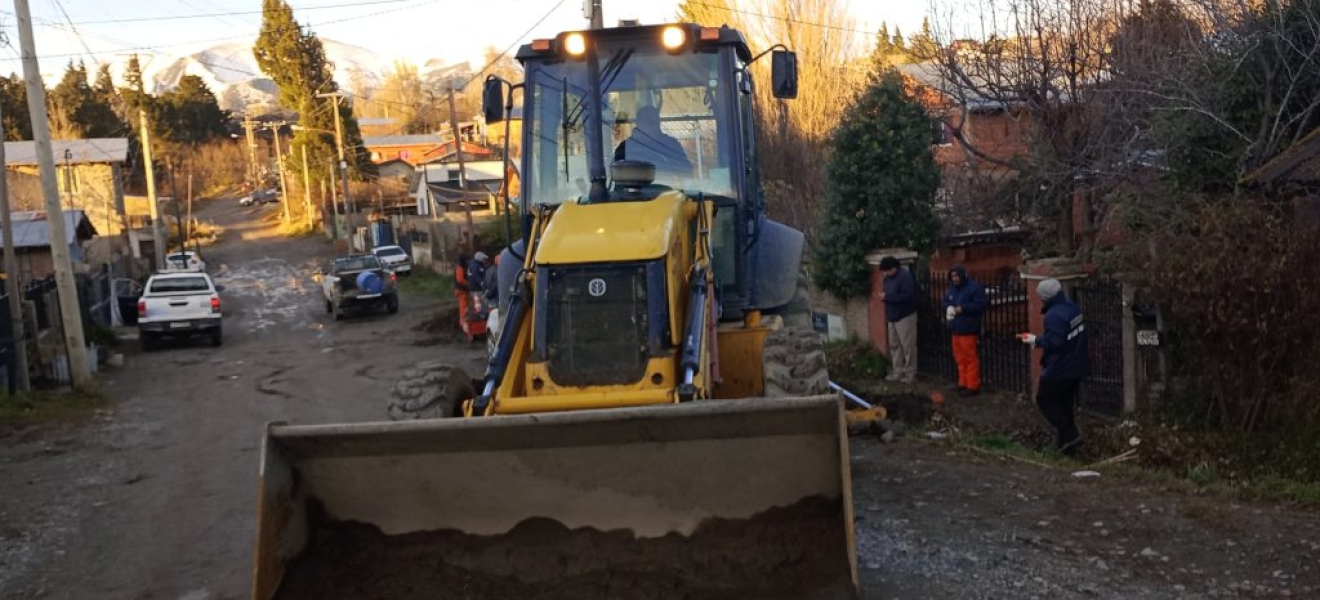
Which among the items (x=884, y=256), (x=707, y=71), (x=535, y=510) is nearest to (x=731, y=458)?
(x=535, y=510)

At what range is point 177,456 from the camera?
1228 centimetres

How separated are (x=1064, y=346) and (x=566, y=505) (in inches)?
212

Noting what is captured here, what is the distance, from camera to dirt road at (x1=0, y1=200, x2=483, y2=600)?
25.5ft

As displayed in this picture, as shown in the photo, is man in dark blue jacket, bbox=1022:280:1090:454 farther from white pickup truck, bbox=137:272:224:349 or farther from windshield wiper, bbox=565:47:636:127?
white pickup truck, bbox=137:272:224:349

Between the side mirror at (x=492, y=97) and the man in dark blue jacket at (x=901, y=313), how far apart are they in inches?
265

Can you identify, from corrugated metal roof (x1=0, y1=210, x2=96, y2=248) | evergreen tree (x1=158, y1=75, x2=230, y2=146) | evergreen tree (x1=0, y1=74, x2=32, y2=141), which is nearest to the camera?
corrugated metal roof (x1=0, y1=210, x2=96, y2=248)

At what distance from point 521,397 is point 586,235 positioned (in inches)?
38.8

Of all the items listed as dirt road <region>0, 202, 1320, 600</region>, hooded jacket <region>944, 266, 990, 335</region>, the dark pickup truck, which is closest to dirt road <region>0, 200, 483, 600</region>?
dirt road <region>0, 202, 1320, 600</region>

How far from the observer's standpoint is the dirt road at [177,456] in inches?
306

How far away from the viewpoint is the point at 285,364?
827 inches

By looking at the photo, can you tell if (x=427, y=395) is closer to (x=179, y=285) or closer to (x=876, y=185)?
(x=876, y=185)

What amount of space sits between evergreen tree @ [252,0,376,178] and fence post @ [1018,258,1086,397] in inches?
2240

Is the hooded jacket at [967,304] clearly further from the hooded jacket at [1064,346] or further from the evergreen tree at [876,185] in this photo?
the evergreen tree at [876,185]

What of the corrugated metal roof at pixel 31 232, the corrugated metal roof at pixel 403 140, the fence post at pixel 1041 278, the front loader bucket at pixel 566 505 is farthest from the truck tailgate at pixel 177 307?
the corrugated metal roof at pixel 403 140
